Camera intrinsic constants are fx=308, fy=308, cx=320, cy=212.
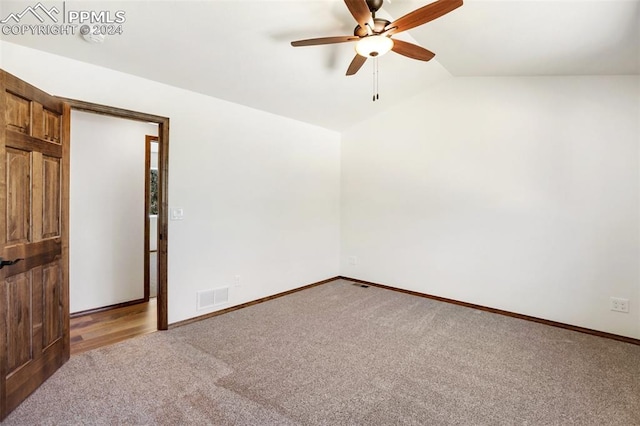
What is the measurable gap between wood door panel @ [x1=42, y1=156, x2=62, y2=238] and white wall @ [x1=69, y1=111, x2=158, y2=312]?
1413 millimetres

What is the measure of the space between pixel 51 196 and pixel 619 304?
5.18 m

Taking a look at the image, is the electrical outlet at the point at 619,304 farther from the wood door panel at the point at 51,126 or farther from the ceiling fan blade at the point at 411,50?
the wood door panel at the point at 51,126

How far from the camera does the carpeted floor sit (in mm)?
1894

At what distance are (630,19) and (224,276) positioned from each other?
4.22 meters

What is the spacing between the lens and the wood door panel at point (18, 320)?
1905 millimetres

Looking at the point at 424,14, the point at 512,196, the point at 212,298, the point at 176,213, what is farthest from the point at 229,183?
the point at 512,196

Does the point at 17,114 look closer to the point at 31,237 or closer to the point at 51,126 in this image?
the point at 51,126

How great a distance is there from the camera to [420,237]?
173 inches

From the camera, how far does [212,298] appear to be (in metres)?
3.54

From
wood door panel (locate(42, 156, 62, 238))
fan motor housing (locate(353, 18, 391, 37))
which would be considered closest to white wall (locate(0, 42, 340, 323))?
wood door panel (locate(42, 156, 62, 238))

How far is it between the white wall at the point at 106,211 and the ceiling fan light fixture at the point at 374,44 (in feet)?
10.7

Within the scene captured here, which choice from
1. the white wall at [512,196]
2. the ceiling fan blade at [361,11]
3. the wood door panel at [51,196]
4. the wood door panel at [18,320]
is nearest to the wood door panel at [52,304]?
the wood door panel at [18,320]

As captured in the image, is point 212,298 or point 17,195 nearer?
point 17,195

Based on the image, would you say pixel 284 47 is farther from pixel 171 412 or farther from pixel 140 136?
pixel 171 412
